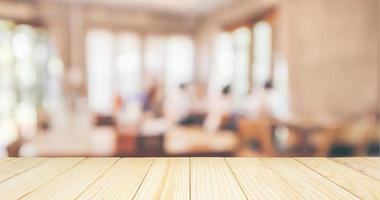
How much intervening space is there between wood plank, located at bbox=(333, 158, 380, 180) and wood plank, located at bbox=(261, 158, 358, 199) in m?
0.16

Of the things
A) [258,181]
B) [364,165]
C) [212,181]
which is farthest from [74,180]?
[364,165]

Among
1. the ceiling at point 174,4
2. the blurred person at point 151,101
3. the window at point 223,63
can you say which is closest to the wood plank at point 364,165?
the blurred person at point 151,101

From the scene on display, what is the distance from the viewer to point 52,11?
6.82 meters

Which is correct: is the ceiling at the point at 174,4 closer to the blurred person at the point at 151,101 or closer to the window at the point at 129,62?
the window at the point at 129,62

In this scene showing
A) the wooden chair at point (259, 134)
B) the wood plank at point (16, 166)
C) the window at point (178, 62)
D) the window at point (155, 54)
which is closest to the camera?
the wood plank at point (16, 166)

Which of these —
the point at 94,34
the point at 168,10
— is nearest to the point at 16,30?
the point at 94,34

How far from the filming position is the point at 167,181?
86 cm

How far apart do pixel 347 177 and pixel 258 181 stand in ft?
0.86

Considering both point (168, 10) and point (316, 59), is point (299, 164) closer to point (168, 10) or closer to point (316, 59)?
point (316, 59)

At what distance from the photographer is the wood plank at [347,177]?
0.78 metres

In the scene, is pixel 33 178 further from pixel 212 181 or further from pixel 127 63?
pixel 127 63

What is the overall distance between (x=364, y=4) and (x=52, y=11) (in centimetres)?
586

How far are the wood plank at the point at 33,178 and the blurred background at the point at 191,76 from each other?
176 cm

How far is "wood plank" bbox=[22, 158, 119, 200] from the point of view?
2.48 ft
